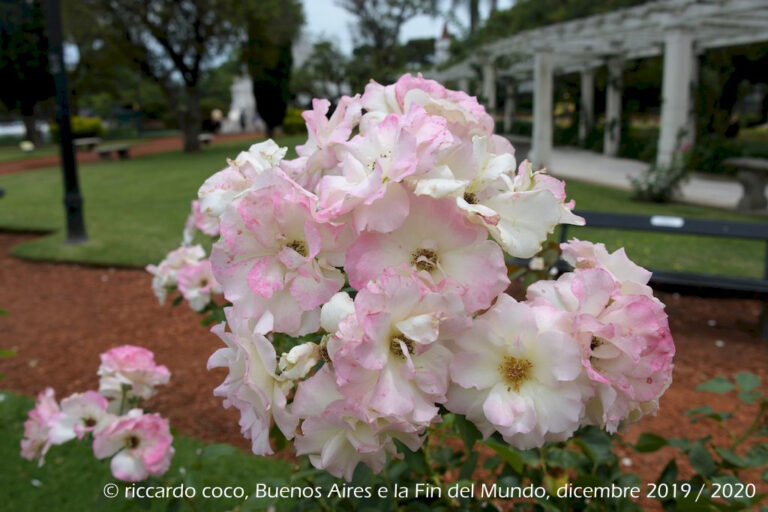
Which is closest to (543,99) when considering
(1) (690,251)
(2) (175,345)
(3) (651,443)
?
(1) (690,251)

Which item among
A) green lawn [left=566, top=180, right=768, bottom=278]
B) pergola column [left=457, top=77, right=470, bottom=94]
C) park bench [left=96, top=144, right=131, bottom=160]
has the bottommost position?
green lawn [left=566, top=180, right=768, bottom=278]

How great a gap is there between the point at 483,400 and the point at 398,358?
0.12 m

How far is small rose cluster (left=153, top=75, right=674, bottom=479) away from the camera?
2.26ft

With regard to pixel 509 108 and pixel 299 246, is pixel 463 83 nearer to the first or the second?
pixel 509 108

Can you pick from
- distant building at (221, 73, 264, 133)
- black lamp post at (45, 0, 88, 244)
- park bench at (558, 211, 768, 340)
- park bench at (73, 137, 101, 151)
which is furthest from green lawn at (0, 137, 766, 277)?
distant building at (221, 73, 264, 133)

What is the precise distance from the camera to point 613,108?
15.8 meters

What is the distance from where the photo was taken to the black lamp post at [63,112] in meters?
6.43

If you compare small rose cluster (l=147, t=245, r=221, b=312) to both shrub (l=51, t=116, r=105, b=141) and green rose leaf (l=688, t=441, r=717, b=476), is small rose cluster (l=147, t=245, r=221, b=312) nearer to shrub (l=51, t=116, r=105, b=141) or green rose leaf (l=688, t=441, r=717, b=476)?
green rose leaf (l=688, t=441, r=717, b=476)

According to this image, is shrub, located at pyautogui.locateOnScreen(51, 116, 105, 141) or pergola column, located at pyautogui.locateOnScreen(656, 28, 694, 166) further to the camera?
shrub, located at pyautogui.locateOnScreen(51, 116, 105, 141)

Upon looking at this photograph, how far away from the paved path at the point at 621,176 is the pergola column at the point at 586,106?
88 centimetres

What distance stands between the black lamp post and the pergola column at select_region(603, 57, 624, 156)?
41.0 feet

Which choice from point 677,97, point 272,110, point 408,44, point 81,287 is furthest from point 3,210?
point 408,44

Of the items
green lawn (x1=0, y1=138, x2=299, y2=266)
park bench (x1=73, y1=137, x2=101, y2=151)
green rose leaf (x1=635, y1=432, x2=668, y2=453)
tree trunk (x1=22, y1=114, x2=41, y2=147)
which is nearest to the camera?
green rose leaf (x1=635, y1=432, x2=668, y2=453)

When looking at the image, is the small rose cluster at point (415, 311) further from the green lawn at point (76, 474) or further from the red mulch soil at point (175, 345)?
the red mulch soil at point (175, 345)
